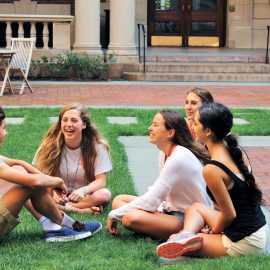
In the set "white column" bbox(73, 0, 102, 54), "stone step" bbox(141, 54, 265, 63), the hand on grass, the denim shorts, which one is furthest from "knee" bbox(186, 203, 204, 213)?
"stone step" bbox(141, 54, 265, 63)

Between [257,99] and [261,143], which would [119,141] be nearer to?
[261,143]

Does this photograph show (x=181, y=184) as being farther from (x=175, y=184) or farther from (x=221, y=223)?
(x=221, y=223)

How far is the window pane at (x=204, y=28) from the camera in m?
24.2

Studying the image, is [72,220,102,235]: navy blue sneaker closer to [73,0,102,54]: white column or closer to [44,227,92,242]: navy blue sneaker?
[44,227,92,242]: navy blue sneaker

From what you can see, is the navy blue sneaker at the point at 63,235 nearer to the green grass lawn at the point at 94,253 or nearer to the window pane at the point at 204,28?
the green grass lawn at the point at 94,253

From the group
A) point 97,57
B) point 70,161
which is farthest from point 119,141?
point 97,57

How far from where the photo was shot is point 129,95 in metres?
15.8

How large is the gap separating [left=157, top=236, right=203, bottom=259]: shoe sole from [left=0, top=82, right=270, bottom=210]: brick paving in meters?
8.80

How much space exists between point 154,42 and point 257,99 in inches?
367

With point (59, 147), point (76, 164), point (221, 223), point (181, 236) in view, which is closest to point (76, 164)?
point (76, 164)

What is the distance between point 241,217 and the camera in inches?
211

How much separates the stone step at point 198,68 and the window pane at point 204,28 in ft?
17.3

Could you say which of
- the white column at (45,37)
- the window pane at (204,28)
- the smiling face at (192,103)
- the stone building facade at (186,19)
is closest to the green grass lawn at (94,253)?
the smiling face at (192,103)

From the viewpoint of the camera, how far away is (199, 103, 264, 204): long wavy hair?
17.2 ft
